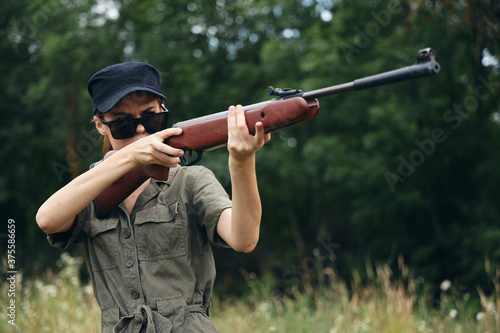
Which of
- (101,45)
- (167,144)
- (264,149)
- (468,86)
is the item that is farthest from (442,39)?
(167,144)

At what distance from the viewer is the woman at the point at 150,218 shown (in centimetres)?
197

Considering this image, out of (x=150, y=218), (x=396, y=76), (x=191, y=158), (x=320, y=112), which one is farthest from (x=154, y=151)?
(x=320, y=112)

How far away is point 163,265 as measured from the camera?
2.02 meters

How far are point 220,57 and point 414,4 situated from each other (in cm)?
654

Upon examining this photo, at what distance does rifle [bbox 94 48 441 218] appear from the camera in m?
1.97

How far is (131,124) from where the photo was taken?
87.7 inches

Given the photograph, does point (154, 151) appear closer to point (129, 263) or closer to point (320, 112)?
point (129, 263)

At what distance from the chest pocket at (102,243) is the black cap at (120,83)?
486 millimetres

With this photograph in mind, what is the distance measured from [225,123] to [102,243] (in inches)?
28.3

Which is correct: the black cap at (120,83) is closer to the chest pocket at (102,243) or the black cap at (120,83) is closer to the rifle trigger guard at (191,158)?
the rifle trigger guard at (191,158)

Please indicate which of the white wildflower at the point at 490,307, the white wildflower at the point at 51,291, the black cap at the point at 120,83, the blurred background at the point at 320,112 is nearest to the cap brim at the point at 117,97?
the black cap at the point at 120,83

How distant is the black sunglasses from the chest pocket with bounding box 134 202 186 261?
365mm

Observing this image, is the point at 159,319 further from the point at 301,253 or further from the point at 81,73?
the point at 301,253

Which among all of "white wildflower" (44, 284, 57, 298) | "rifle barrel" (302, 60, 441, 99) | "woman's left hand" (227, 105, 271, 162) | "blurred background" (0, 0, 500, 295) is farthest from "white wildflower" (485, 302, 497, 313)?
"blurred background" (0, 0, 500, 295)
